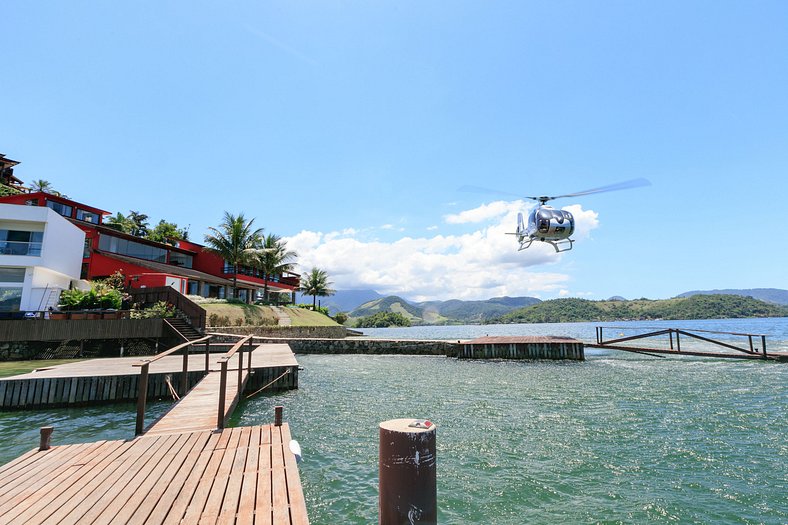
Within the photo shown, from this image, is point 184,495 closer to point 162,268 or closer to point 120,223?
point 162,268

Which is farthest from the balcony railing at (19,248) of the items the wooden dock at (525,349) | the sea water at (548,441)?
the wooden dock at (525,349)

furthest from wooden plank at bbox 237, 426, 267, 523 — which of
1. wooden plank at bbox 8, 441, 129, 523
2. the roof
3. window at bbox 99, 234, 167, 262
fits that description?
window at bbox 99, 234, 167, 262

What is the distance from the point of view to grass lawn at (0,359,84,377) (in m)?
16.3

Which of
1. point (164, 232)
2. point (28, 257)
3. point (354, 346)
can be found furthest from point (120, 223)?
point (354, 346)

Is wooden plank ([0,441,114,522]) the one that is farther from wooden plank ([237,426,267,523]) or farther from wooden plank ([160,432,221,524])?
wooden plank ([237,426,267,523])

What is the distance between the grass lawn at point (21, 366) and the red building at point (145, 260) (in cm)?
1099

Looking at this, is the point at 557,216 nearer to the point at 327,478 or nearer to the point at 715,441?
the point at 715,441

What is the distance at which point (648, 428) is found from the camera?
31.3 ft

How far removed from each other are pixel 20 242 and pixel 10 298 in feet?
12.0

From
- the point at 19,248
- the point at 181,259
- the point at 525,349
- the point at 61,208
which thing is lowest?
the point at 525,349

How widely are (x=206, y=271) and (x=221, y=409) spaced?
4465cm

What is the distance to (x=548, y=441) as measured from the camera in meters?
8.52

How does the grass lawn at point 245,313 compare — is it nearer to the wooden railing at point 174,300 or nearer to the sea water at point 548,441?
the wooden railing at point 174,300

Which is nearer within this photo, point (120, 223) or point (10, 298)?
point (10, 298)
